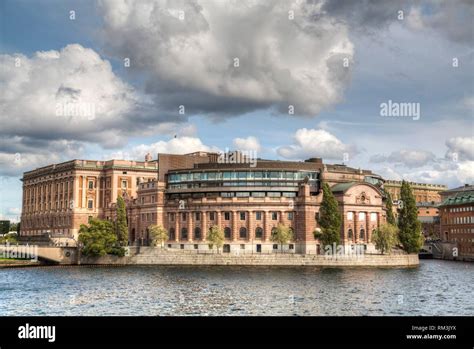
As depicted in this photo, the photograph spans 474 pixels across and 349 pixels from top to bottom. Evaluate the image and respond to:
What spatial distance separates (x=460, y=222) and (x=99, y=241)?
93.0 meters

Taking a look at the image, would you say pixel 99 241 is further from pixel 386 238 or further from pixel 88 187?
pixel 386 238

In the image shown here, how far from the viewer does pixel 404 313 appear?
52906 mm

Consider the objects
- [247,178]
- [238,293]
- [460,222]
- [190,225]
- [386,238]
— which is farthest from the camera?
[460,222]

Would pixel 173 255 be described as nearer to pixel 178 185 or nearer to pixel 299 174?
pixel 178 185

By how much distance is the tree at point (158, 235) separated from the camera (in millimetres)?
134125

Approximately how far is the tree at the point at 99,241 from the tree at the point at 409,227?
58494mm

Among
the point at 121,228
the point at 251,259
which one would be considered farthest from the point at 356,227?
the point at 121,228

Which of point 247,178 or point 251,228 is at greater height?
point 247,178

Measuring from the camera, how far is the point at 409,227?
120 m

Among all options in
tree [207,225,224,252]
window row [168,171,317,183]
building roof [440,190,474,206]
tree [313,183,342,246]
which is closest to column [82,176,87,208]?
window row [168,171,317,183]

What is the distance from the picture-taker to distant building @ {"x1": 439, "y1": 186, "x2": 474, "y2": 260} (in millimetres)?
147625

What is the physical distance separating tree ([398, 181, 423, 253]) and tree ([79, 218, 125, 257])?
58.5 m
